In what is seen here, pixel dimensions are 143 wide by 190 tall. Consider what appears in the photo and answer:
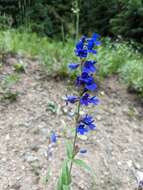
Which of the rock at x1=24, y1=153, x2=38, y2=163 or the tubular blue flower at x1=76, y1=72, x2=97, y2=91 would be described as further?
the rock at x1=24, y1=153, x2=38, y2=163

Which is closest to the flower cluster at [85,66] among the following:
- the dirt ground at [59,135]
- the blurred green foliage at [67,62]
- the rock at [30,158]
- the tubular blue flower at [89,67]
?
the tubular blue flower at [89,67]

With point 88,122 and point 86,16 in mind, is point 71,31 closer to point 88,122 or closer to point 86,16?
point 88,122

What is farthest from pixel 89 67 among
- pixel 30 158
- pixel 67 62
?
pixel 67 62

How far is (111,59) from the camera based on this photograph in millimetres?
4754

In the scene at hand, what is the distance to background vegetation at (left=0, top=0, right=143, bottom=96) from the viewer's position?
15.0ft

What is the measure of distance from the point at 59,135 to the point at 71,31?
13.1 ft

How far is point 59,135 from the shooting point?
11.2 feet

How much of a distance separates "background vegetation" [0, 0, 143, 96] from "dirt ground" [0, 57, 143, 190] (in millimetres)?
269

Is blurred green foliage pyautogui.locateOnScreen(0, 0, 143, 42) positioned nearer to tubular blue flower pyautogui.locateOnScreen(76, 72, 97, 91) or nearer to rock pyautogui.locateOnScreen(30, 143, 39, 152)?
rock pyautogui.locateOnScreen(30, 143, 39, 152)

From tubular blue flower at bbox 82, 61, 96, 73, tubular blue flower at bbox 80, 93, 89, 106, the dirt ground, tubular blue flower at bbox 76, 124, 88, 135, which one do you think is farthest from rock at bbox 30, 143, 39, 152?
tubular blue flower at bbox 82, 61, 96, 73

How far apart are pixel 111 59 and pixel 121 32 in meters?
5.36

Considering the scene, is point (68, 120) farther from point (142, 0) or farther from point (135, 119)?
point (142, 0)

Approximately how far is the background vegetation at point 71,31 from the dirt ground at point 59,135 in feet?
0.88

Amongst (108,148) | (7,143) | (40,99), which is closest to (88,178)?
(108,148)
